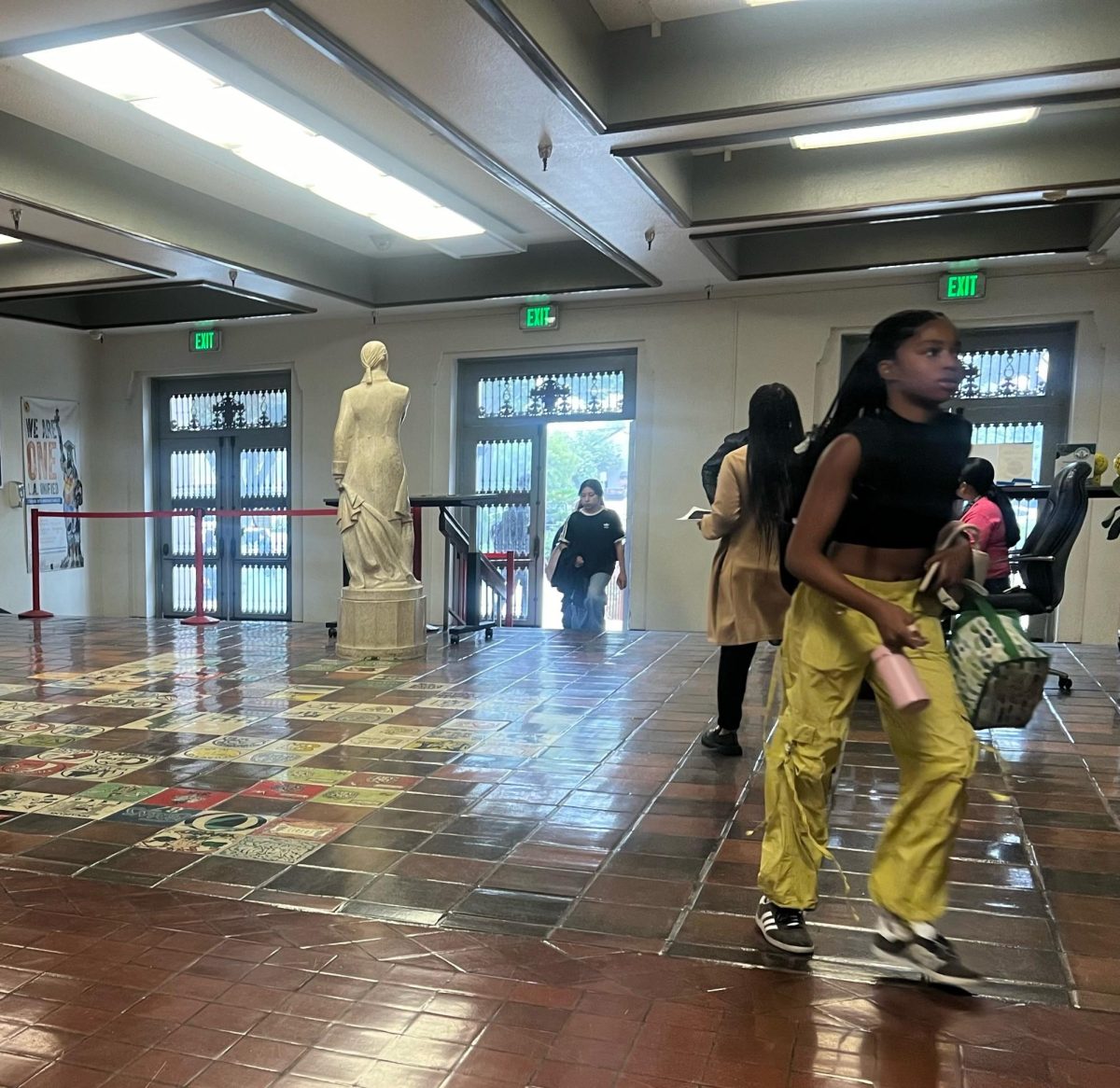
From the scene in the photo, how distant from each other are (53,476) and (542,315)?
5588 mm

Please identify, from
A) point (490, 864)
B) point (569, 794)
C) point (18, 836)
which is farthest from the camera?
point (569, 794)

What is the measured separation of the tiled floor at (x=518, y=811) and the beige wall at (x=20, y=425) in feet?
15.0

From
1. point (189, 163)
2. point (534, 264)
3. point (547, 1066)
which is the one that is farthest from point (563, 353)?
point (547, 1066)

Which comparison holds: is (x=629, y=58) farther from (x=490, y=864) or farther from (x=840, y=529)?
(x=490, y=864)

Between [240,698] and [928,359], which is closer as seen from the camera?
[928,359]

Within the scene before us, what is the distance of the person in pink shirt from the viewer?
4.52 meters

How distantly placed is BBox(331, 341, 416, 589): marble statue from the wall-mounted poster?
5.10 meters

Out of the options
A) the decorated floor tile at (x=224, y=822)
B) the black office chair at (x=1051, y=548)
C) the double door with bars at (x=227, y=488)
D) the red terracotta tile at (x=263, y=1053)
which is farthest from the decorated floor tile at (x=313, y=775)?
the double door with bars at (x=227, y=488)

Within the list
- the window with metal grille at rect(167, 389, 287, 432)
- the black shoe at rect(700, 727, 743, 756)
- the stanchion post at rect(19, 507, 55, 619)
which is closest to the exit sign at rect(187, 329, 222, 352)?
the window with metal grille at rect(167, 389, 287, 432)

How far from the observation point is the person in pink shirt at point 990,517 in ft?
14.8

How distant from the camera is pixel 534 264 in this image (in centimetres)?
816

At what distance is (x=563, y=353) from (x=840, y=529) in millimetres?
7177

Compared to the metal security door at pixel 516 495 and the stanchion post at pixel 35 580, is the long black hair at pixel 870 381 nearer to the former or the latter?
the metal security door at pixel 516 495

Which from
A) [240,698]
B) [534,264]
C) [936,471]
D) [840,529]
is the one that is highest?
[534,264]
